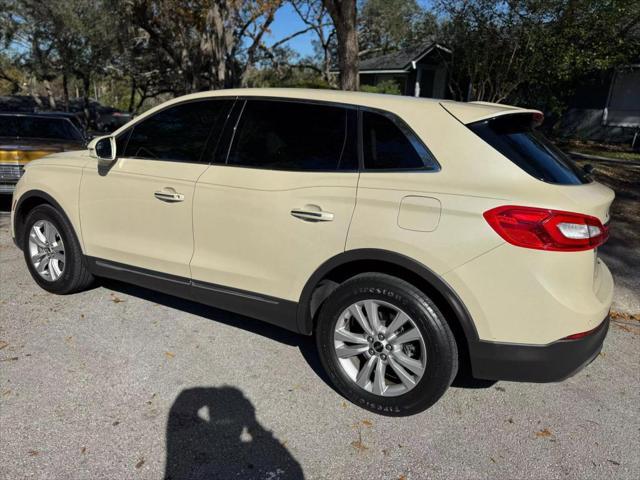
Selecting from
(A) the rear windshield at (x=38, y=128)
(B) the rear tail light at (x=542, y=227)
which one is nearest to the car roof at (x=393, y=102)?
(B) the rear tail light at (x=542, y=227)

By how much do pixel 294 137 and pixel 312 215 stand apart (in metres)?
0.58

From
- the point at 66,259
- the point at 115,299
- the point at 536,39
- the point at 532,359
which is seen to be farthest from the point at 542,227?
the point at 536,39

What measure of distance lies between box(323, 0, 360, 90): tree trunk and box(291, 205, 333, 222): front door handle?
803cm

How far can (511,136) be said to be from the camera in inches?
111

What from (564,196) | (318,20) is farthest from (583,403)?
(318,20)

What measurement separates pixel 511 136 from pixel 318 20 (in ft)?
98.9

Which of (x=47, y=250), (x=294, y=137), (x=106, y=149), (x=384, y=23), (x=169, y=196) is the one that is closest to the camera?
(x=294, y=137)

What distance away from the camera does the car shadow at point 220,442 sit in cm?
248

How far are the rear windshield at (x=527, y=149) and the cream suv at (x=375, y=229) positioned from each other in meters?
0.01

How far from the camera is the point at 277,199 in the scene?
3.09 metres

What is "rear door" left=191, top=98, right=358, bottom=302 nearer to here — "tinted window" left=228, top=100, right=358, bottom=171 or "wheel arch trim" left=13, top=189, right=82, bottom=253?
"tinted window" left=228, top=100, right=358, bottom=171

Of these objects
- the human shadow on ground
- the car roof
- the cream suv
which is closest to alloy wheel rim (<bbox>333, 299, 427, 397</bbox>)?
the cream suv

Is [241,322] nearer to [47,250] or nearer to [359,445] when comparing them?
[359,445]

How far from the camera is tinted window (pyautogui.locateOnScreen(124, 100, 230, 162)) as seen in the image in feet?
11.7
